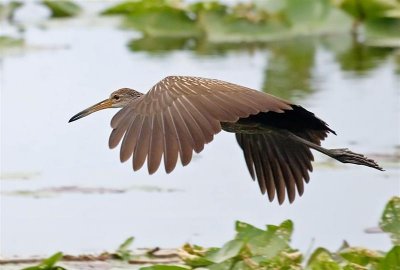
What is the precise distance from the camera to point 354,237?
7.42 m

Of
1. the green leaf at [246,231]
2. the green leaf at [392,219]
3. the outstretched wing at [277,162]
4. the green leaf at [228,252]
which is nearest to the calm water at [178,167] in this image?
the outstretched wing at [277,162]

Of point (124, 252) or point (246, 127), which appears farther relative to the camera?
point (246, 127)

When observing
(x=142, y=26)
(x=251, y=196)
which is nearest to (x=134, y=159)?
(x=251, y=196)

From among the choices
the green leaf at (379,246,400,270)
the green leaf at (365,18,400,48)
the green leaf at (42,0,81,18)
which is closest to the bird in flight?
the green leaf at (379,246,400,270)

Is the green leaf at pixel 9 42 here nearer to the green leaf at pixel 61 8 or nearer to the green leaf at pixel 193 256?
the green leaf at pixel 61 8

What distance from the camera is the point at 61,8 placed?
14984 millimetres

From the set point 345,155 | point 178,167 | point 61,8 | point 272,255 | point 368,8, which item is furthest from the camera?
point 61,8

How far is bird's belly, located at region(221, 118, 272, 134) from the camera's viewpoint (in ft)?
22.8

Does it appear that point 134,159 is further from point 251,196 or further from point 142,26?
point 142,26

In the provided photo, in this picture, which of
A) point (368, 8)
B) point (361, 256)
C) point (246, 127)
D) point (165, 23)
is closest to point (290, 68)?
point (368, 8)

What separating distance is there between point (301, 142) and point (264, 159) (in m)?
0.35

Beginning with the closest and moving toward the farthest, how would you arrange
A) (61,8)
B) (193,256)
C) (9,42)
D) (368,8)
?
(193,256)
(9,42)
(368,8)
(61,8)

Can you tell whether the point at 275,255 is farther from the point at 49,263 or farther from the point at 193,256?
the point at 49,263

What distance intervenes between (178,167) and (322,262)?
3.37 metres
